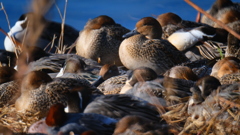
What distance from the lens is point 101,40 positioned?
23.2 ft

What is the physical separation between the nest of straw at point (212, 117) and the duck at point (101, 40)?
411 cm

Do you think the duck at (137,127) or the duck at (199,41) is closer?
the duck at (137,127)

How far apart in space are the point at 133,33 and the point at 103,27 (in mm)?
879

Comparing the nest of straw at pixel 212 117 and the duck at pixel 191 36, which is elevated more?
the duck at pixel 191 36

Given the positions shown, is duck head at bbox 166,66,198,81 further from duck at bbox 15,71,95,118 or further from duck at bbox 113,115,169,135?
duck at bbox 113,115,169,135

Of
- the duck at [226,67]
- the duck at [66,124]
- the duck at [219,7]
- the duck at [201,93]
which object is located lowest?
the duck at [66,124]

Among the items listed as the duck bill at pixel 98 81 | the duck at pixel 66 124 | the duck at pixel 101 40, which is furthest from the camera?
the duck at pixel 101 40

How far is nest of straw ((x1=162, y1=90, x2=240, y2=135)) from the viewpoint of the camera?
102 inches

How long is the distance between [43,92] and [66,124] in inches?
52.5

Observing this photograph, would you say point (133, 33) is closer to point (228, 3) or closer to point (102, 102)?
point (102, 102)

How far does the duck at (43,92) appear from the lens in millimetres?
3951

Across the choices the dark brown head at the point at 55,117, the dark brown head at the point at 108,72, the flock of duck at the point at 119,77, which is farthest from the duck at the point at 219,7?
the dark brown head at the point at 55,117

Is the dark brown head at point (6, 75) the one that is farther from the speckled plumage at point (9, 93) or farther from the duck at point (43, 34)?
the duck at point (43, 34)

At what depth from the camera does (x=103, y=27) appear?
7.27m
